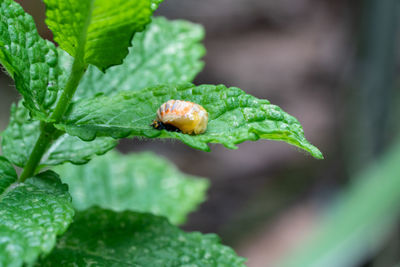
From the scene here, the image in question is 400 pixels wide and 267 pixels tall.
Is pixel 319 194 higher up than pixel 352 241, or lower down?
higher up

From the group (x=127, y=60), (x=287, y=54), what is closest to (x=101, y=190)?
(x=127, y=60)

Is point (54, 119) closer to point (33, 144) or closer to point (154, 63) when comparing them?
point (33, 144)

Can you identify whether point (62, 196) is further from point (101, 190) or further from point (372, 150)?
point (372, 150)

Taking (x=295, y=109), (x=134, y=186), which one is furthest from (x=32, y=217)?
(x=295, y=109)

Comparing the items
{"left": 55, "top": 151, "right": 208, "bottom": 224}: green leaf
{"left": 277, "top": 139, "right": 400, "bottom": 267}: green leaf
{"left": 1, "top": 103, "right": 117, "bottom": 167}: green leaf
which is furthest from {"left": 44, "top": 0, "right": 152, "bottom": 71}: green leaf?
{"left": 277, "top": 139, "right": 400, "bottom": 267}: green leaf

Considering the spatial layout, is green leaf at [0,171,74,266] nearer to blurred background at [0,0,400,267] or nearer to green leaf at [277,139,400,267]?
green leaf at [277,139,400,267]

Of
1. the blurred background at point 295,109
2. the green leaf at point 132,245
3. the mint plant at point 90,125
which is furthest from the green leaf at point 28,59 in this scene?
the blurred background at point 295,109

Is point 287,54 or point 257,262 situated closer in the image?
point 257,262
